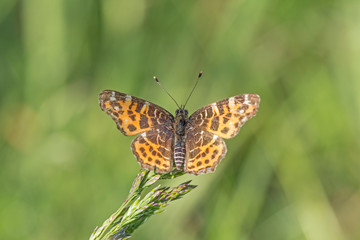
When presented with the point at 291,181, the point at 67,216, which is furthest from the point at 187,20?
the point at 67,216

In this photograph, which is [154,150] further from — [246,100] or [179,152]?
[246,100]

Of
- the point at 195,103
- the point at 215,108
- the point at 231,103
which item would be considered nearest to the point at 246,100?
the point at 231,103

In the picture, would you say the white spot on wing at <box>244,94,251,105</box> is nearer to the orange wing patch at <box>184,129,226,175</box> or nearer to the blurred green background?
the orange wing patch at <box>184,129,226,175</box>

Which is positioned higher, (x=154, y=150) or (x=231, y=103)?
(x=231, y=103)

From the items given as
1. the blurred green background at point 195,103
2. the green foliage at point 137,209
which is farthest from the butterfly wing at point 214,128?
the blurred green background at point 195,103

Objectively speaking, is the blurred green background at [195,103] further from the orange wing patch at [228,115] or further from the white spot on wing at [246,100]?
the white spot on wing at [246,100]

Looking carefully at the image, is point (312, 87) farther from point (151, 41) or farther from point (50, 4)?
point (50, 4)
